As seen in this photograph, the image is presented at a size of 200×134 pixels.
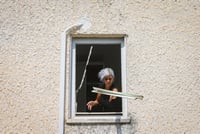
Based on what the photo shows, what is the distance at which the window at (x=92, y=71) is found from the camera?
5273mm

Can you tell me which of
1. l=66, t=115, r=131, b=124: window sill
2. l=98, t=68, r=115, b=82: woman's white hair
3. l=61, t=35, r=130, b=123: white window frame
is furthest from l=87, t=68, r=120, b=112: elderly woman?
l=66, t=115, r=131, b=124: window sill

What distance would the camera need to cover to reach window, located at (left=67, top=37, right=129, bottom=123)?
527 centimetres

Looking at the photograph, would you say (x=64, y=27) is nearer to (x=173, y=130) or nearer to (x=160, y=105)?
(x=160, y=105)

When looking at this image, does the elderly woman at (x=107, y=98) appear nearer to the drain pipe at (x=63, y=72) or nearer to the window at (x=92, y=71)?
the window at (x=92, y=71)

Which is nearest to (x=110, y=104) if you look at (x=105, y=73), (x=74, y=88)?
(x=105, y=73)

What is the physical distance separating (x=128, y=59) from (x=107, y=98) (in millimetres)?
779

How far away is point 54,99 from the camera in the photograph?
16.9ft

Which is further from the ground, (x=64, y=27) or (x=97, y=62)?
(x=64, y=27)

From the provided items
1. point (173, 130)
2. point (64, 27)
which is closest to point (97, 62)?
point (64, 27)

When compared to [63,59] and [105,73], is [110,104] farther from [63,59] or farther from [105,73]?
[63,59]

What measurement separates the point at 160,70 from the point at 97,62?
116 centimetres

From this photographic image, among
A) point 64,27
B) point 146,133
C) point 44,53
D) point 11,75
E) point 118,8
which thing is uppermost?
point 118,8

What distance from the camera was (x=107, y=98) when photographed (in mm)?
5449

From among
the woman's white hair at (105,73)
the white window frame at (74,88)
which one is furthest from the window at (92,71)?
the woman's white hair at (105,73)
